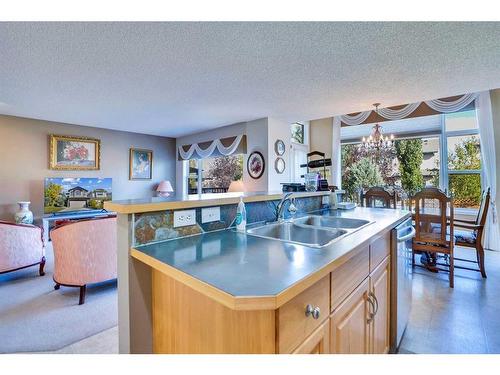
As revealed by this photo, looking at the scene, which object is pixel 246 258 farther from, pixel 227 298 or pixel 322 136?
pixel 322 136

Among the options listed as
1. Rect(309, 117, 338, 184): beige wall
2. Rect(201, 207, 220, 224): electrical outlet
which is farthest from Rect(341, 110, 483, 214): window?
Rect(201, 207, 220, 224): electrical outlet

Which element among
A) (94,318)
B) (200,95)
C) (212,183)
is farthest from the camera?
(212,183)

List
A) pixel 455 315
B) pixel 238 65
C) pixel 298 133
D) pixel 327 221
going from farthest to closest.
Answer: pixel 298 133
pixel 238 65
pixel 455 315
pixel 327 221

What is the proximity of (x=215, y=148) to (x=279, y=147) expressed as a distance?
1417 mm

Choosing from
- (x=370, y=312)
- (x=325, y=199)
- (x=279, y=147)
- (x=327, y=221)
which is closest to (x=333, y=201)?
(x=325, y=199)

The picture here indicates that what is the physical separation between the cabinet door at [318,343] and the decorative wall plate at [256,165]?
3561 millimetres

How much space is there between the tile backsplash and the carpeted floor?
4.59ft

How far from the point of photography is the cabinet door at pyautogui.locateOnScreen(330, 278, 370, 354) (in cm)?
95

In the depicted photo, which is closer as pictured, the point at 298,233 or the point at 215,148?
the point at 298,233

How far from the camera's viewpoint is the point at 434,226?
306cm
